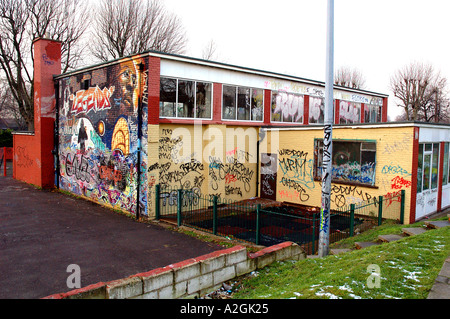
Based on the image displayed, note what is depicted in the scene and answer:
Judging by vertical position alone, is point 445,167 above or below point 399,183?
above

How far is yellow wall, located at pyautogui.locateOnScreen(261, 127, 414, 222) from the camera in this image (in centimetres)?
1230

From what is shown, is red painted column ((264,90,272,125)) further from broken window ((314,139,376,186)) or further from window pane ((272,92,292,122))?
broken window ((314,139,376,186))

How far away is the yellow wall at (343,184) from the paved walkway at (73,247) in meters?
6.70

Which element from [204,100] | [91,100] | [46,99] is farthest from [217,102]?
[46,99]

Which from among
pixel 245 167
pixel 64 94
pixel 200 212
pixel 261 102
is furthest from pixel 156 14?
pixel 200 212

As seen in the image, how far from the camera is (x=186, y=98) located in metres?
13.9

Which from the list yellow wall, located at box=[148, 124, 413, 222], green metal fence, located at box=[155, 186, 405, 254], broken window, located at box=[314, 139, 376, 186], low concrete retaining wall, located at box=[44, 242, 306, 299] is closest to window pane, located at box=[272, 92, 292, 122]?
yellow wall, located at box=[148, 124, 413, 222]

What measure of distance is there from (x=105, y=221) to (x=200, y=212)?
3.65 m

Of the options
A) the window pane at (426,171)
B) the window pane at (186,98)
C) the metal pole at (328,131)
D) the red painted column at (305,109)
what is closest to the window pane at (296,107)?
the red painted column at (305,109)

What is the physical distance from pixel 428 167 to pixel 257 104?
7.90 metres

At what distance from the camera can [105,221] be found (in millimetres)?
12297

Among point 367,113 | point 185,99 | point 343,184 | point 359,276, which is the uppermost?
point 367,113

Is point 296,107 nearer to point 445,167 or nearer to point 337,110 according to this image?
point 337,110
